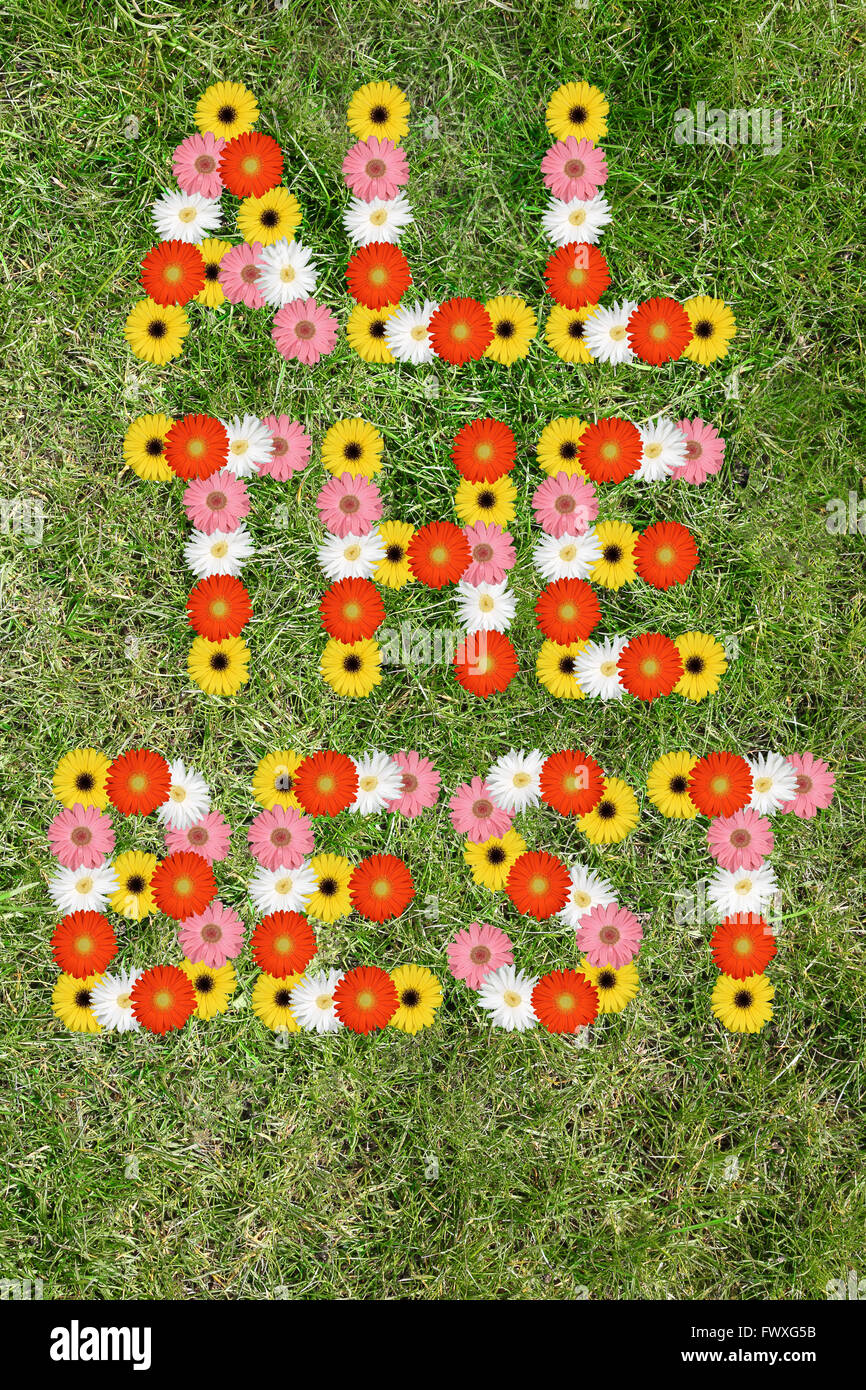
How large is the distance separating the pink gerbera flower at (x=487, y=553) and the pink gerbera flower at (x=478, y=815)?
1.68 feet

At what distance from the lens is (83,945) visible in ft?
8.20

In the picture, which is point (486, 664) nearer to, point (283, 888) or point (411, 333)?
point (283, 888)

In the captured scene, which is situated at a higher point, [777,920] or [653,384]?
[653,384]

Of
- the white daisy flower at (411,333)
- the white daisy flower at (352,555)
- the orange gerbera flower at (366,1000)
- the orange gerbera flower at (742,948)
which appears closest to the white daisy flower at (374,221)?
the white daisy flower at (411,333)

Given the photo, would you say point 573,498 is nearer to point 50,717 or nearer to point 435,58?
point 435,58

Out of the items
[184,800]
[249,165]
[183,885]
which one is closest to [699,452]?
[249,165]

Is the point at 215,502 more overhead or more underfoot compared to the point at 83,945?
more overhead

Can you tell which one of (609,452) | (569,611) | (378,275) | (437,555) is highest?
(378,275)

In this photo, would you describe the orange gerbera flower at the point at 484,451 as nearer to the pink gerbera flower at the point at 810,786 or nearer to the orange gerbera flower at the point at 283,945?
the pink gerbera flower at the point at 810,786

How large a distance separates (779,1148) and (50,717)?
7.13ft

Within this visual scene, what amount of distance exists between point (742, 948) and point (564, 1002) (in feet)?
1.55

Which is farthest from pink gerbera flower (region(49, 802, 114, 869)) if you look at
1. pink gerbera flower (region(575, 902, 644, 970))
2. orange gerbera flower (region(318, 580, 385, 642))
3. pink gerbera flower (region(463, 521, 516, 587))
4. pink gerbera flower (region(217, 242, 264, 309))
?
pink gerbera flower (region(217, 242, 264, 309))
